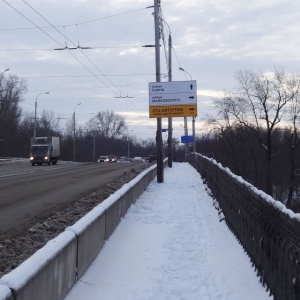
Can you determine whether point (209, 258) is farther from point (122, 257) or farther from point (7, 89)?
point (7, 89)

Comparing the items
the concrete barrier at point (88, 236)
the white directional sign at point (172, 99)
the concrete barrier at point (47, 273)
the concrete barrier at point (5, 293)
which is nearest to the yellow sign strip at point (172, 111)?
the white directional sign at point (172, 99)

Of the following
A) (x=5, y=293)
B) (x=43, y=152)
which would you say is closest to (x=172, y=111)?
(x=5, y=293)

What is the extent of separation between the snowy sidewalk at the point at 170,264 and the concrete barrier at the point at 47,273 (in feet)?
1.15

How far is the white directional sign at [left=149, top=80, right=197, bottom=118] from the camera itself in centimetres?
2456

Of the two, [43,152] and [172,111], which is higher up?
[172,111]

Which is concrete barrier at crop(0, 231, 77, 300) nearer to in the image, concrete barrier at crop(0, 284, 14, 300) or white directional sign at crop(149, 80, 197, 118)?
concrete barrier at crop(0, 284, 14, 300)

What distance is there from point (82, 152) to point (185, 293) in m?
120

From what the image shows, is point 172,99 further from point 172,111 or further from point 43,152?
point 43,152

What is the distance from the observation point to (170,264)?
26.7ft

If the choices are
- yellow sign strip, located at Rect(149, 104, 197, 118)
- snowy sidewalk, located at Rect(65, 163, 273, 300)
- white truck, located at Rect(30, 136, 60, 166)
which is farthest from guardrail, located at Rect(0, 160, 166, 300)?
white truck, located at Rect(30, 136, 60, 166)

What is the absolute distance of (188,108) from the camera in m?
25.2

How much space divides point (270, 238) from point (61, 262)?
2.45m

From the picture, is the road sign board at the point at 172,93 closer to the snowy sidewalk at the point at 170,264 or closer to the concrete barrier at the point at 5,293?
the snowy sidewalk at the point at 170,264

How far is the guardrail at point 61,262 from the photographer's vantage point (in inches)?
173
